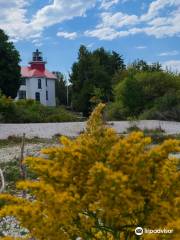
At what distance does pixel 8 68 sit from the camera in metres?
50.6

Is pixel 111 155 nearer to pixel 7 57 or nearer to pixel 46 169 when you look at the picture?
pixel 46 169

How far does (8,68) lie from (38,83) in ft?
72.8

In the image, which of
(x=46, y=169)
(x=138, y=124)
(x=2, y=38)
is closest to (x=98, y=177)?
(x=46, y=169)

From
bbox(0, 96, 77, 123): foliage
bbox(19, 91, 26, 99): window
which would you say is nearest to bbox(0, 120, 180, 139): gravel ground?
bbox(0, 96, 77, 123): foliage

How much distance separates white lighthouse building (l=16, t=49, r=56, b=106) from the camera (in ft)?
237

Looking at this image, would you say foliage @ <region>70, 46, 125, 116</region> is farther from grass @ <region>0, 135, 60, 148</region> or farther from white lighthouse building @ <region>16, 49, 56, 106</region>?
grass @ <region>0, 135, 60, 148</region>

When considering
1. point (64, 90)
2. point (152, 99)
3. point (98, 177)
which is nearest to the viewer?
point (98, 177)

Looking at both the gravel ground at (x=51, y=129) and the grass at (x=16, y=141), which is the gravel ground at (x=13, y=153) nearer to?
the grass at (x=16, y=141)

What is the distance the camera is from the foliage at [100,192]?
2.30 metres

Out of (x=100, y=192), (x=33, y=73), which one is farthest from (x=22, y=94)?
(x=100, y=192)

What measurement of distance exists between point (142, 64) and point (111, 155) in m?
48.4

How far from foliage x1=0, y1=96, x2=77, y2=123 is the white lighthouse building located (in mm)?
37064

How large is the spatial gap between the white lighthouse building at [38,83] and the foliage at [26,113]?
37.1 metres

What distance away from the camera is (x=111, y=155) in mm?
2307
